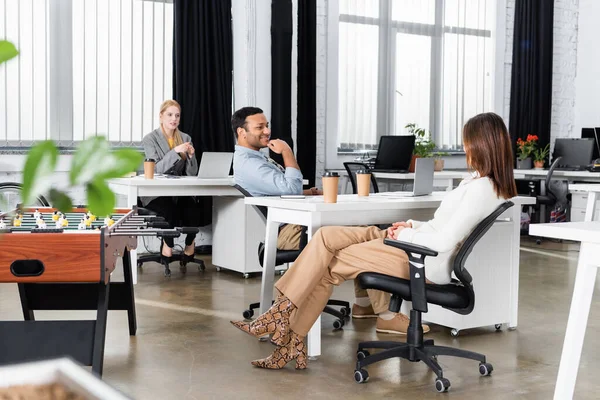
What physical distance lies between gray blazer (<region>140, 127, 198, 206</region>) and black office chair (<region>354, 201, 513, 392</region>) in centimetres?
310

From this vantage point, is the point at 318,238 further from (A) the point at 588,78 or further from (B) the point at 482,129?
(A) the point at 588,78

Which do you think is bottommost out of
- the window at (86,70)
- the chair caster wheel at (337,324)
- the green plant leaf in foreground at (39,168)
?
the chair caster wheel at (337,324)

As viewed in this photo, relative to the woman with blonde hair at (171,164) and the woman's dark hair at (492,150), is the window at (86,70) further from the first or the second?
the woman's dark hair at (492,150)

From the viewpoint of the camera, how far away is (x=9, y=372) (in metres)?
0.65

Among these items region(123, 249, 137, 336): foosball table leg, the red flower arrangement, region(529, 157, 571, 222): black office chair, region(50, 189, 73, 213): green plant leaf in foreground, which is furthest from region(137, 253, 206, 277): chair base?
region(50, 189, 73, 213): green plant leaf in foreground

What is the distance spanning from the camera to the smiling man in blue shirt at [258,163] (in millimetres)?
4344

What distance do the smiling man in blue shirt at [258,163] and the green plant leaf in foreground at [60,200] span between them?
368 centimetres

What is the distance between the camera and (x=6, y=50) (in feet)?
1.45

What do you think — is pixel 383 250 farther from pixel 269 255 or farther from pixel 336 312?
pixel 336 312

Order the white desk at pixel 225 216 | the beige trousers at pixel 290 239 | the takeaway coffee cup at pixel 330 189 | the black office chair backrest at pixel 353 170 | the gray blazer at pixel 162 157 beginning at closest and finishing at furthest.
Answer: the takeaway coffee cup at pixel 330 189 → the beige trousers at pixel 290 239 → the white desk at pixel 225 216 → the gray blazer at pixel 162 157 → the black office chair backrest at pixel 353 170

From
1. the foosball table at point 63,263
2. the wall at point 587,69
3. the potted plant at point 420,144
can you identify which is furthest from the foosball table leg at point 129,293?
the wall at point 587,69

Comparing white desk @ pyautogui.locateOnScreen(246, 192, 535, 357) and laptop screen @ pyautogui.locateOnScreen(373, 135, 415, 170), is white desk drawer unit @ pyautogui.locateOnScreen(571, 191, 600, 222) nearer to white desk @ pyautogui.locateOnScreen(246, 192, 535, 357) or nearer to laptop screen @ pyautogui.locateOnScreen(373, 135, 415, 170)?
laptop screen @ pyautogui.locateOnScreen(373, 135, 415, 170)

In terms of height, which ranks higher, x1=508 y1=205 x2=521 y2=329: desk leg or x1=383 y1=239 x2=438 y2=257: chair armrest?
x1=383 y1=239 x2=438 y2=257: chair armrest

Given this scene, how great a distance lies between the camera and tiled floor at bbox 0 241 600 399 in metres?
3.13
